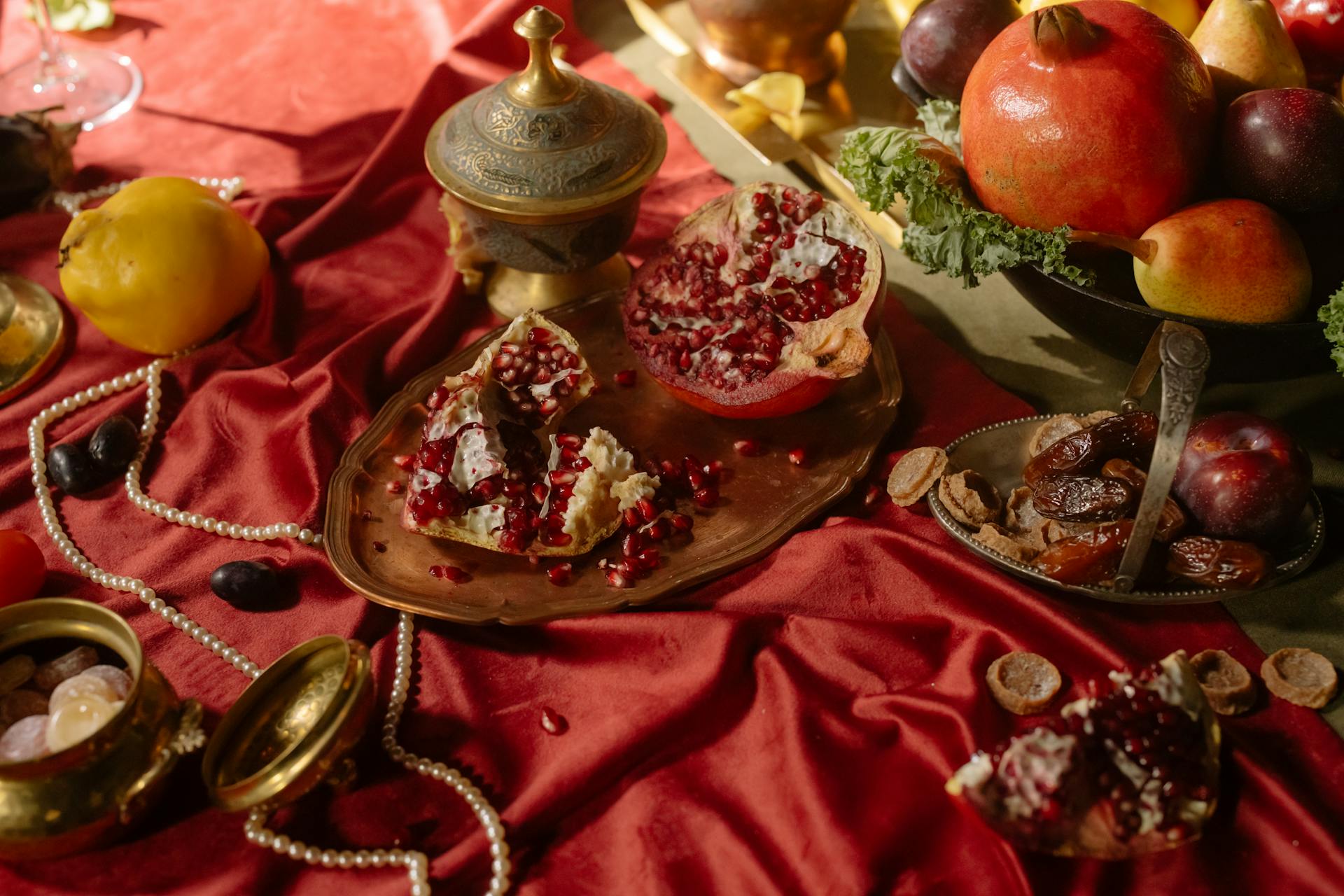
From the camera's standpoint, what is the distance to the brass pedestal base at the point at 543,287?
7.66ft

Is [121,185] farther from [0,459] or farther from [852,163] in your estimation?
[852,163]

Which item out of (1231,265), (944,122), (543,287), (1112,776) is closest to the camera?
(1112,776)

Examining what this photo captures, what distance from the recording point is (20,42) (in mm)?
3254

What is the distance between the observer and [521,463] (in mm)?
1860

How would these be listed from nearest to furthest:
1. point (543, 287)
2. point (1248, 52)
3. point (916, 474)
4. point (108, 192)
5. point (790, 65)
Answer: point (916, 474) → point (1248, 52) → point (543, 287) → point (108, 192) → point (790, 65)

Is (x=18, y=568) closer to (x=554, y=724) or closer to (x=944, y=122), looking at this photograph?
(x=554, y=724)

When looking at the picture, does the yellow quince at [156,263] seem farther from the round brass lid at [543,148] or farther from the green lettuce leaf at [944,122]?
the green lettuce leaf at [944,122]

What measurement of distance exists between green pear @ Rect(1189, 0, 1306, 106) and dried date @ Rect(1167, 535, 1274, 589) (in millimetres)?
856

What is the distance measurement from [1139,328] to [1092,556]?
430 mm

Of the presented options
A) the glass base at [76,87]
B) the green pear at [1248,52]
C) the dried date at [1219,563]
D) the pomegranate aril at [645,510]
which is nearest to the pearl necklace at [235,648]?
the pomegranate aril at [645,510]

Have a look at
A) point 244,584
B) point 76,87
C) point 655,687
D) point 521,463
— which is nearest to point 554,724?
point 655,687

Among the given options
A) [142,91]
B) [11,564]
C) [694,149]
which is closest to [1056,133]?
[694,149]

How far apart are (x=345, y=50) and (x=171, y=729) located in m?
2.36

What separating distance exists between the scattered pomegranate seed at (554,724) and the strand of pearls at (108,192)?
1699 millimetres
